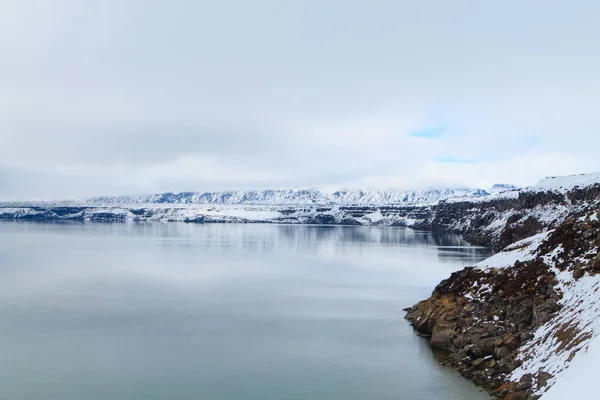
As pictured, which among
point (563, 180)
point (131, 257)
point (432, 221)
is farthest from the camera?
point (432, 221)

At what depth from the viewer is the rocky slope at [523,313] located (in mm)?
19406

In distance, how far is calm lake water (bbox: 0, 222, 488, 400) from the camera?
21.7m

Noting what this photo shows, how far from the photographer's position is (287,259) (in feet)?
261

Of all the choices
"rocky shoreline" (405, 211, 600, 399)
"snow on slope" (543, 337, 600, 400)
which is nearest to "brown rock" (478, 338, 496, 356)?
"rocky shoreline" (405, 211, 600, 399)

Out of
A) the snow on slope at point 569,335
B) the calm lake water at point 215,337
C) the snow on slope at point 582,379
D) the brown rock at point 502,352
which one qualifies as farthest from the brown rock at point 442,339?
the snow on slope at point 582,379

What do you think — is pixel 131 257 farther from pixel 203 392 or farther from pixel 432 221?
pixel 432 221

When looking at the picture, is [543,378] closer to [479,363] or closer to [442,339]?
[479,363]

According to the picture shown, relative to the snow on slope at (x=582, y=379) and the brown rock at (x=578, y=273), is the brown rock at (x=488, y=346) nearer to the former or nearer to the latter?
the brown rock at (x=578, y=273)

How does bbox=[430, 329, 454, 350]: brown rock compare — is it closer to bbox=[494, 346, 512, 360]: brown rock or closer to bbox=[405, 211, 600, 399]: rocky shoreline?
bbox=[405, 211, 600, 399]: rocky shoreline

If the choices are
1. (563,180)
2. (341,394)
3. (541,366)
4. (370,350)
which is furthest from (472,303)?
(563,180)

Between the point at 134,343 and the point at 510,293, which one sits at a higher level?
the point at 510,293

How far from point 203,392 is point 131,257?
60.6 meters

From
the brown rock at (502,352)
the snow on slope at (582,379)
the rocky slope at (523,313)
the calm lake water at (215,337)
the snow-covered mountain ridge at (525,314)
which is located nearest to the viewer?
the snow on slope at (582,379)

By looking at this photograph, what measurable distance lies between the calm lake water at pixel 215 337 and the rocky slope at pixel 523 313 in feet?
4.53
